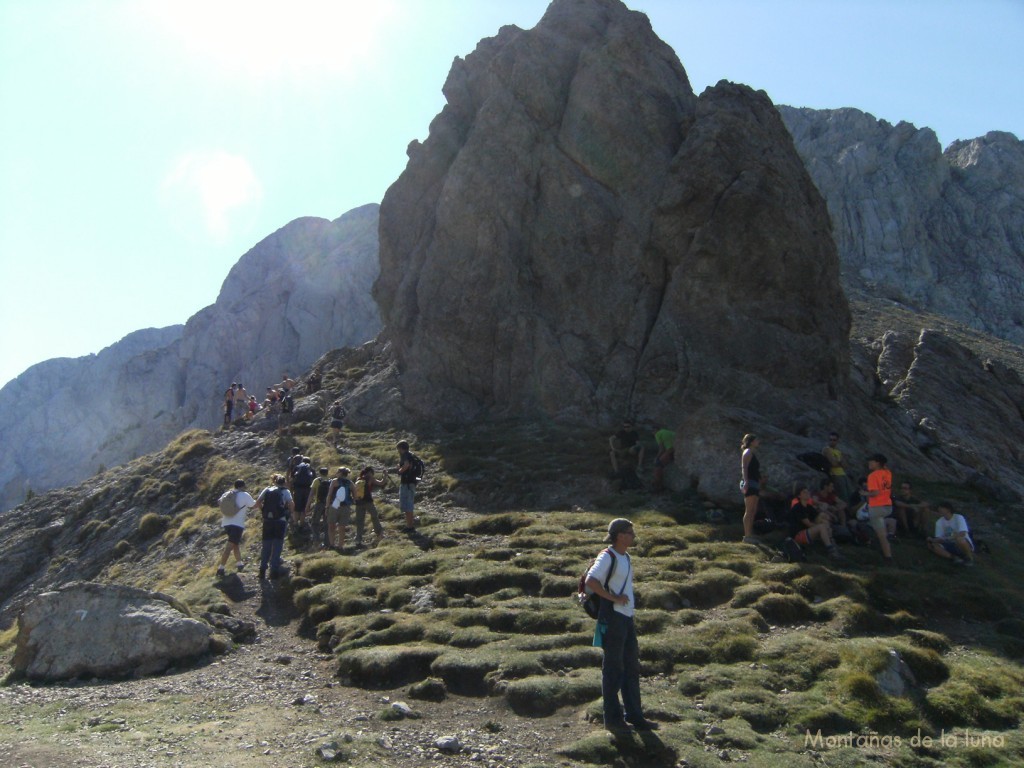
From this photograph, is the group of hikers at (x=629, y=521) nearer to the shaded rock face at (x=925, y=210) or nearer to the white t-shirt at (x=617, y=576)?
the white t-shirt at (x=617, y=576)

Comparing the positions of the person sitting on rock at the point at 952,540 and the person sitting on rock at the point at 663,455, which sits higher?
the person sitting on rock at the point at 663,455

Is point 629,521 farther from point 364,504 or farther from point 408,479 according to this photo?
point 364,504

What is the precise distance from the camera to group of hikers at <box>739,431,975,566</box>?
21109mm

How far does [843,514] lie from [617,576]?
541 inches

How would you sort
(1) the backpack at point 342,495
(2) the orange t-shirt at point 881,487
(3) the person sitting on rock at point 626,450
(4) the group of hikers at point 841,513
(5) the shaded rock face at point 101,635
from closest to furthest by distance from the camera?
(5) the shaded rock face at point 101,635, (2) the orange t-shirt at point 881,487, (4) the group of hikers at point 841,513, (1) the backpack at point 342,495, (3) the person sitting on rock at point 626,450

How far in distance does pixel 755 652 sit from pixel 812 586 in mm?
3992

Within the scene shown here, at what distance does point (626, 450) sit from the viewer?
2958 centimetres

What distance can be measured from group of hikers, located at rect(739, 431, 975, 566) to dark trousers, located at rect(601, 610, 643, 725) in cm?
956

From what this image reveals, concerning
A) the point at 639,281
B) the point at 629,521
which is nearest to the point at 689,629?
the point at 629,521

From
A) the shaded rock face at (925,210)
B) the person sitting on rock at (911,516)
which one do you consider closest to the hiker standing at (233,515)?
the person sitting on rock at (911,516)

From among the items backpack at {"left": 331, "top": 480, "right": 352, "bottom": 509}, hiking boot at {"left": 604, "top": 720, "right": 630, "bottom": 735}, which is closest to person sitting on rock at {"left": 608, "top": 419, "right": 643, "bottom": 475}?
backpack at {"left": 331, "top": 480, "right": 352, "bottom": 509}

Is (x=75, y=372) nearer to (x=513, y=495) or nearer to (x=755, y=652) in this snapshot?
(x=513, y=495)

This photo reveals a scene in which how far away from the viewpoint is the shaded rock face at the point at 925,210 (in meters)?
140

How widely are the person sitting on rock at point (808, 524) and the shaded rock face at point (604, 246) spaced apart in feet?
40.1
